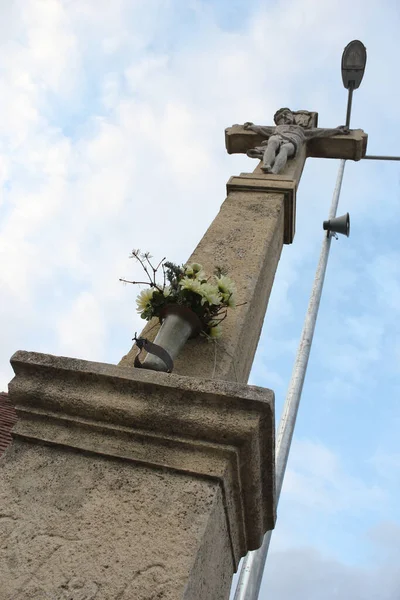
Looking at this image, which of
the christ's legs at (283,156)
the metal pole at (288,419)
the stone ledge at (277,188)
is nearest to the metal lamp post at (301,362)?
the metal pole at (288,419)

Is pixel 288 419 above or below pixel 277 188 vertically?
below

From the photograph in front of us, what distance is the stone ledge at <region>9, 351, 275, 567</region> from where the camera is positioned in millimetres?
2371

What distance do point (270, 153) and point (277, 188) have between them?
0.86 meters

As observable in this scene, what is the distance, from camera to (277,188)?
4.82 m

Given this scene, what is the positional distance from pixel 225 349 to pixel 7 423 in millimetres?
4124

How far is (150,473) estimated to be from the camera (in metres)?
2.41

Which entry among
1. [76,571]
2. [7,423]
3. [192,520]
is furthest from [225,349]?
[7,423]

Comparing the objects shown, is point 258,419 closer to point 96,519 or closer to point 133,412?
point 133,412

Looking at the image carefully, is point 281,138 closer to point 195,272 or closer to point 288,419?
point 288,419

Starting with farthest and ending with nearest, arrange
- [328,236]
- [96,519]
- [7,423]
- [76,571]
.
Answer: [328,236]
[7,423]
[96,519]
[76,571]

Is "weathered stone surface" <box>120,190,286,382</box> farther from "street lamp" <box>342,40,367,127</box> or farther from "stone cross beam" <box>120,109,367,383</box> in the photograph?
"street lamp" <box>342,40,367,127</box>

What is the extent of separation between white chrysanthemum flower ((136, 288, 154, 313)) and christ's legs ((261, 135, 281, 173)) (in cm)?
239

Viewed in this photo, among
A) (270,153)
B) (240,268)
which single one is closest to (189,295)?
(240,268)

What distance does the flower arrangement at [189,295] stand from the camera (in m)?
3.10
